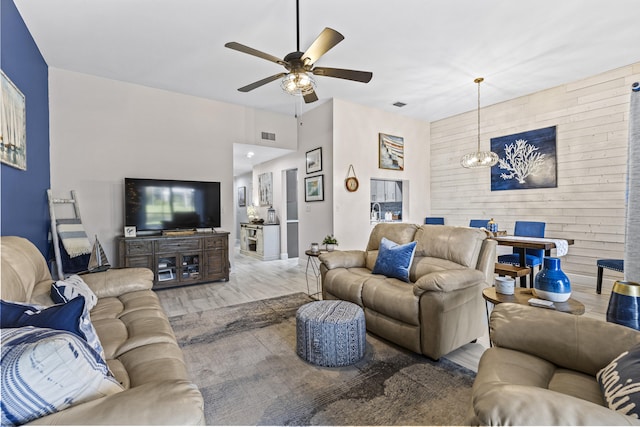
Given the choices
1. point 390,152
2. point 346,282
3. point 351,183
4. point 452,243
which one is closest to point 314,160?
point 351,183

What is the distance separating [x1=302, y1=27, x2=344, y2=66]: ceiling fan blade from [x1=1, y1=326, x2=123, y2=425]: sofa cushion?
2.24m

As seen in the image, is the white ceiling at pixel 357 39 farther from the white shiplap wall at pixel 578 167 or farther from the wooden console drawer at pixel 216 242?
the wooden console drawer at pixel 216 242

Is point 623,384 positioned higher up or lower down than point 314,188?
lower down

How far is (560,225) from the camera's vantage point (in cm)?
448

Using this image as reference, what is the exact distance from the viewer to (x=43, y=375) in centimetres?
74

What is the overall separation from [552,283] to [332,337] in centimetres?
141

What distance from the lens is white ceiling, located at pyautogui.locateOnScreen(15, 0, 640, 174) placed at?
2717 millimetres

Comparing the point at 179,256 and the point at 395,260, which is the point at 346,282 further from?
the point at 179,256

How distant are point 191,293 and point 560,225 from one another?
553 centimetres

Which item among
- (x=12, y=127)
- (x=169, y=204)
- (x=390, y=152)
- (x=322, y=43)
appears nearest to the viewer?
(x=322, y=43)

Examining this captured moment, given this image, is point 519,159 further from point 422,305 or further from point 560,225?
point 422,305

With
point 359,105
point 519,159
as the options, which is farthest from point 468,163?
point 359,105

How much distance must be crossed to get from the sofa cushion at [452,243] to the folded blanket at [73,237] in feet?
12.8

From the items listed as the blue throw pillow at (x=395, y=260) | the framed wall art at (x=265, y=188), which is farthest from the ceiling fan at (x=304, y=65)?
the framed wall art at (x=265, y=188)
